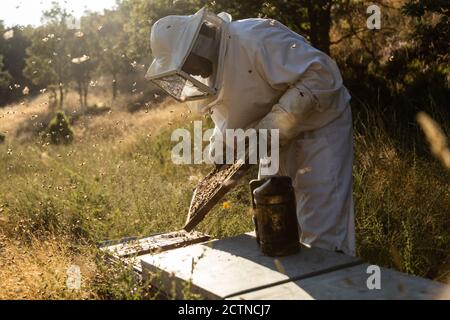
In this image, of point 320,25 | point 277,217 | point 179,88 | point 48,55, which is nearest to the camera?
point 277,217

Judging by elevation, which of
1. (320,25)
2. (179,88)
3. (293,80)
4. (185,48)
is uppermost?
(185,48)

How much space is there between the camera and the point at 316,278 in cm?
234

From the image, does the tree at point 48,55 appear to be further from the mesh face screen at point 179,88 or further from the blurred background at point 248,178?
the mesh face screen at point 179,88

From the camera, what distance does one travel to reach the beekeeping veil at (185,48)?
3.30 m

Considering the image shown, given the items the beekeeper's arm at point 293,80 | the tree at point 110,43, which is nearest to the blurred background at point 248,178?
the beekeeper's arm at point 293,80

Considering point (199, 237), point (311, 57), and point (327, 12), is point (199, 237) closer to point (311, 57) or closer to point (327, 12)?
point (311, 57)

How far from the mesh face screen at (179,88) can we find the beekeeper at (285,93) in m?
0.01

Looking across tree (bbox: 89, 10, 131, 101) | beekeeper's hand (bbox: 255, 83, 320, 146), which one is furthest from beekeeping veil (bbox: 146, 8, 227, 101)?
tree (bbox: 89, 10, 131, 101)

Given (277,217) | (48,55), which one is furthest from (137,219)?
(48,55)

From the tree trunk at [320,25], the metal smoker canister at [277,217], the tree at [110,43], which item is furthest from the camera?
the tree at [110,43]

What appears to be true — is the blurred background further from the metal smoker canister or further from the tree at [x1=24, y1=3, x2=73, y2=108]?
the tree at [x1=24, y1=3, x2=73, y2=108]

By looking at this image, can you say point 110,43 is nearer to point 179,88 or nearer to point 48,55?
point 48,55

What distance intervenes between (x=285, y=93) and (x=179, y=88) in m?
0.75

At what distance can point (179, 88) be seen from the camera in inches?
143
